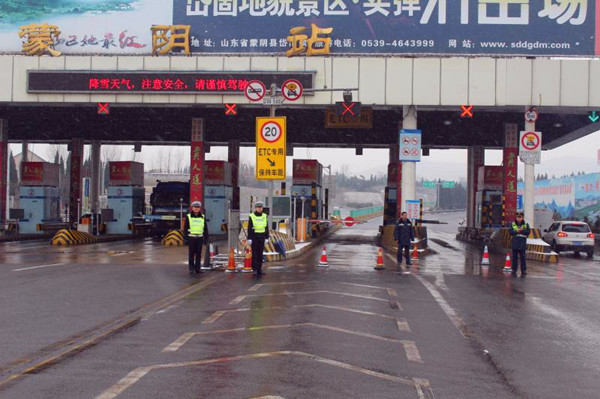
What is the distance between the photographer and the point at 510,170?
38.7m

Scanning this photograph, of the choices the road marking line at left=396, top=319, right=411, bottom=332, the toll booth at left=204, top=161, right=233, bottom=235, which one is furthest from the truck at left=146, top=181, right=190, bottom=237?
the road marking line at left=396, top=319, right=411, bottom=332

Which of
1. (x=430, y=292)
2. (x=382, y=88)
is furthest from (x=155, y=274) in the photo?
(x=382, y=88)

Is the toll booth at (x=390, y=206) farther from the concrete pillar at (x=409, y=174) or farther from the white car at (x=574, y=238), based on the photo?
the white car at (x=574, y=238)

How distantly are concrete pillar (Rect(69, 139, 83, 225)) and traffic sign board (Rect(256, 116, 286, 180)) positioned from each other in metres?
30.5

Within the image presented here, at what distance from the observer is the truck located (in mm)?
42656

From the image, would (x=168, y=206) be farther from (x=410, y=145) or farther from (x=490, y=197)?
(x=490, y=197)

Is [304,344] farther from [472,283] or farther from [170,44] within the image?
[170,44]

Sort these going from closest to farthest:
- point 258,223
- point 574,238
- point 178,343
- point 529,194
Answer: point 178,343 < point 258,223 < point 529,194 < point 574,238

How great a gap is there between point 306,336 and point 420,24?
26.7m

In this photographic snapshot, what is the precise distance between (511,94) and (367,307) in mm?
22487

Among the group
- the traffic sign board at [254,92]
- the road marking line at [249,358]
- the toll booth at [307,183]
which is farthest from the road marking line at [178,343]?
the toll booth at [307,183]

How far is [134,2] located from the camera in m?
34.9

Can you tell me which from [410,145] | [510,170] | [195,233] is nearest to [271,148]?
[195,233]

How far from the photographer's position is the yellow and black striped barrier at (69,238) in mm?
33812
